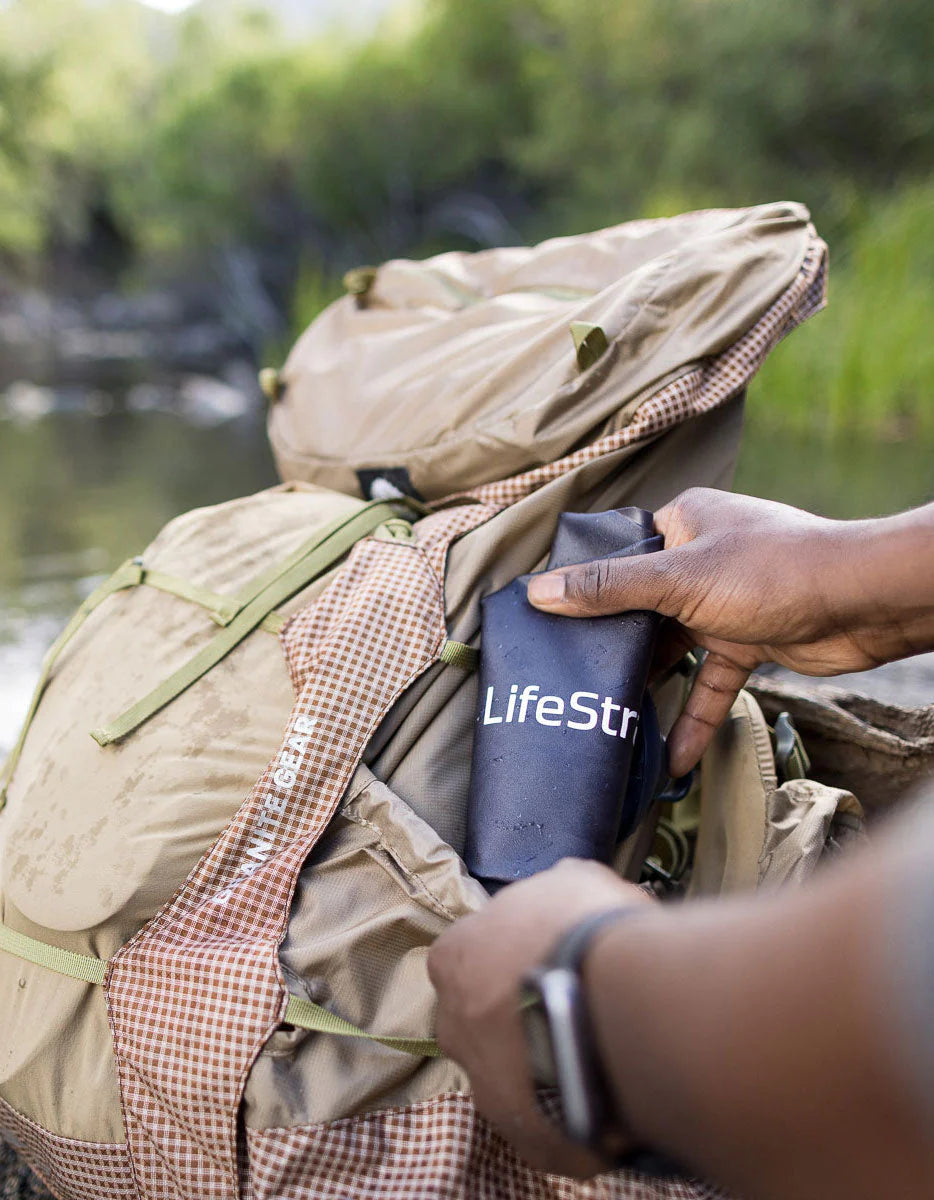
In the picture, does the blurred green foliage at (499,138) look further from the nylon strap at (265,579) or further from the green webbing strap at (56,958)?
the green webbing strap at (56,958)

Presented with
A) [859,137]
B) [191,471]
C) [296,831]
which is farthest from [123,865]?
[859,137]

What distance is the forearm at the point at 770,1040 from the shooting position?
68cm

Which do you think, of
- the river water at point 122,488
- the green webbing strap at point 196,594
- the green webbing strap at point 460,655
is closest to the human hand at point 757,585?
the green webbing strap at point 460,655

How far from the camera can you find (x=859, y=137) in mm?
17594

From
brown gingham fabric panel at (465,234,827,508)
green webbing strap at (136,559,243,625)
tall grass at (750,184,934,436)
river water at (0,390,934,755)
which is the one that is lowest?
river water at (0,390,934,755)

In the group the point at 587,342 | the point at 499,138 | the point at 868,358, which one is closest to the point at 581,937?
the point at 587,342

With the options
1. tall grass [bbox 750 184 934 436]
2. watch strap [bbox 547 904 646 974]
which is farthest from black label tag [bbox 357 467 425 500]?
tall grass [bbox 750 184 934 436]

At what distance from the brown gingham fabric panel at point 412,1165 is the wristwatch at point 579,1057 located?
0.42 m

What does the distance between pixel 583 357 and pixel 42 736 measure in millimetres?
1170

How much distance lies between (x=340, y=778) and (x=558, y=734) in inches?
13.0

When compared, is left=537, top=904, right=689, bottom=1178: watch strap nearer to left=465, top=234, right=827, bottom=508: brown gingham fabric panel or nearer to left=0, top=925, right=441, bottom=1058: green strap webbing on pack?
left=0, top=925, right=441, bottom=1058: green strap webbing on pack

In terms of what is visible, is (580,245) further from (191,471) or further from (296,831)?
(191,471)

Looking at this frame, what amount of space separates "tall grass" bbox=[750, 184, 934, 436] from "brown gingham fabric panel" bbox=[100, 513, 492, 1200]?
9170mm

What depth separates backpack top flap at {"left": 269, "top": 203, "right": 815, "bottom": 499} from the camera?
185cm
